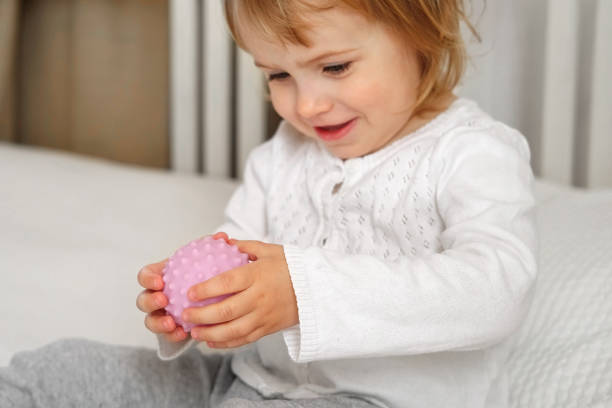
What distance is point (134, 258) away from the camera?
3.84 ft

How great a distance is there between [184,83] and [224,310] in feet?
3.73

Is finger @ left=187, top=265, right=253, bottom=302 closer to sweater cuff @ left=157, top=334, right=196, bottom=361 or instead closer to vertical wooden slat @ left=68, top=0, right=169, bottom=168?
sweater cuff @ left=157, top=334, right=196, bottom=361

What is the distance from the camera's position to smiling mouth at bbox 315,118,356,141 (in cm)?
82

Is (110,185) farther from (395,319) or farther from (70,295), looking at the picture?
(395,319)

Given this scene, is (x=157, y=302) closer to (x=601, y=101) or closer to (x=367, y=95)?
(x=367, y=95)

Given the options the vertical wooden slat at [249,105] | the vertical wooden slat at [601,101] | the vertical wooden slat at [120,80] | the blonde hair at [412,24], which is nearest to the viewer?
the blonde hair at [412,24]

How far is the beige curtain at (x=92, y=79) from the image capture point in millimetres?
1879

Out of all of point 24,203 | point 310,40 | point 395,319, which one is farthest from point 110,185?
point 395,319

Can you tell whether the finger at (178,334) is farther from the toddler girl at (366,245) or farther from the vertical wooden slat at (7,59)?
the vertical wooden slat at (7,59)

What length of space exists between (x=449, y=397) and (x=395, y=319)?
6.9 inches

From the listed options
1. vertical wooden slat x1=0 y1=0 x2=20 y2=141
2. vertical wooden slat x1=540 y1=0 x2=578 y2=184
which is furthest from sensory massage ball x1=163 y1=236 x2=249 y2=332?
vertical wooden slat x1=0 y1=0 x2=20 y2=141

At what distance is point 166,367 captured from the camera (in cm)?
84

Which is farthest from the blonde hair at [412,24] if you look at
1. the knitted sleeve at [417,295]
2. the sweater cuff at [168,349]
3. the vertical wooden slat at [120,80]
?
the vertical wooden slat at [120,80]

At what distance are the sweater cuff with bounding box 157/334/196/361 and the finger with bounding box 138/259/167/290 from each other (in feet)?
0.34
